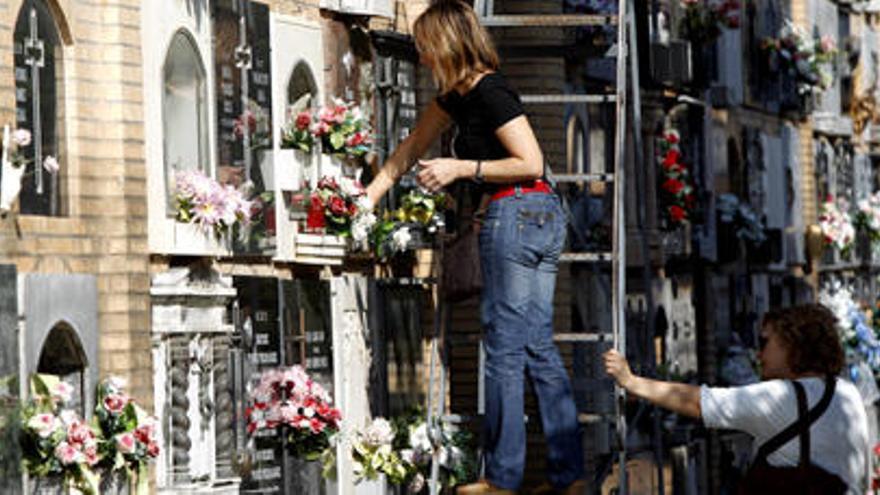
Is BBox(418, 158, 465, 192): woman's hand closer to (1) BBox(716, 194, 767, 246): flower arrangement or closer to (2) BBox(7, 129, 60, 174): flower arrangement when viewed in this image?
(2) BBox(7, 129, 60, 174): flower arrangement

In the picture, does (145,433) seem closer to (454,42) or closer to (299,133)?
(454,42)

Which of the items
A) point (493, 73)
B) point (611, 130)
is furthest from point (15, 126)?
point (611, 130)

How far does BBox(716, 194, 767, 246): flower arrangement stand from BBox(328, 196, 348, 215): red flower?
15.3 m

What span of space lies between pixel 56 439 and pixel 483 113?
7.81ft

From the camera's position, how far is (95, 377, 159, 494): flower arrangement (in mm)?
15422

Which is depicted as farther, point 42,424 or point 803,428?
point 42,424

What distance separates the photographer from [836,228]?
1581 inches

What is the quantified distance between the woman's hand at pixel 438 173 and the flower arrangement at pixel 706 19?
59.1 feet

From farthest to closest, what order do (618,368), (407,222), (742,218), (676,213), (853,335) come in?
(853,335) → (742,218) → (676,213) → (407,222) → (618,368)

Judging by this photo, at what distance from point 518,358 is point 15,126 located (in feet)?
8.39

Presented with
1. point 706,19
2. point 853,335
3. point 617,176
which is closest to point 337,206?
point 617,176

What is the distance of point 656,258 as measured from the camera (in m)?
30.5

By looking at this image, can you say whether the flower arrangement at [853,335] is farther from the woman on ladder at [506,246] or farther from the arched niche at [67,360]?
the woman on ladder at [506,246]

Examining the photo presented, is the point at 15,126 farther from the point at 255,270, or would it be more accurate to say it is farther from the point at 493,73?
the point at 255,270
